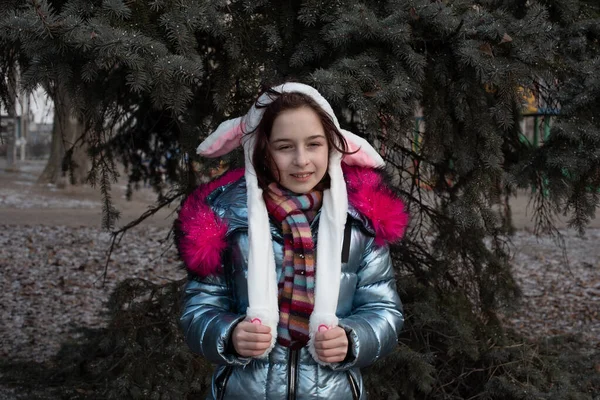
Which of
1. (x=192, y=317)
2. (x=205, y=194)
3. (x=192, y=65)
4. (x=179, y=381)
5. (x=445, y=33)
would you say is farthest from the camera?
(x=179, y=381)

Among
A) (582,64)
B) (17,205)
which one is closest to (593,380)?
(582,64)

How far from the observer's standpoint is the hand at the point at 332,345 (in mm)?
2074

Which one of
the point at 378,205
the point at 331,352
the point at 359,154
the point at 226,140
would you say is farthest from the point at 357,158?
the point at 331,352

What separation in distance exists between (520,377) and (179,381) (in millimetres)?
1851

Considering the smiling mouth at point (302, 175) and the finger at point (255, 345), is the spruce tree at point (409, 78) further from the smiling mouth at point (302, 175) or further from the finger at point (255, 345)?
the finger at point (255, 345)

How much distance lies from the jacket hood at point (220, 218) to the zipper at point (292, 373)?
35cm

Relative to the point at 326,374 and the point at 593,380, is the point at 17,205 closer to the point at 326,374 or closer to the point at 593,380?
the point at 593,380

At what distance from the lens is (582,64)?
321 centimetres

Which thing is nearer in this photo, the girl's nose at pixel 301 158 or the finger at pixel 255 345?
the finger at pixel 255 345

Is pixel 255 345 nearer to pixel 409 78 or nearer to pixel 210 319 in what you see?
pixel 210 319

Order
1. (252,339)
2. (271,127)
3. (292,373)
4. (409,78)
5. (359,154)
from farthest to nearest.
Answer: (409,78) < (359,154) < (271,127) < (292,373) < (252,339)

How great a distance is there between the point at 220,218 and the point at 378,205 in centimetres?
50

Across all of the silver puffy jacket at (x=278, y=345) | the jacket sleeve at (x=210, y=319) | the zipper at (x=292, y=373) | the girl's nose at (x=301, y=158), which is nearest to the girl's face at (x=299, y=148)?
the girl's nose at (x=301, y=158)

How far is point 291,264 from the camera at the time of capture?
226 centimetres
